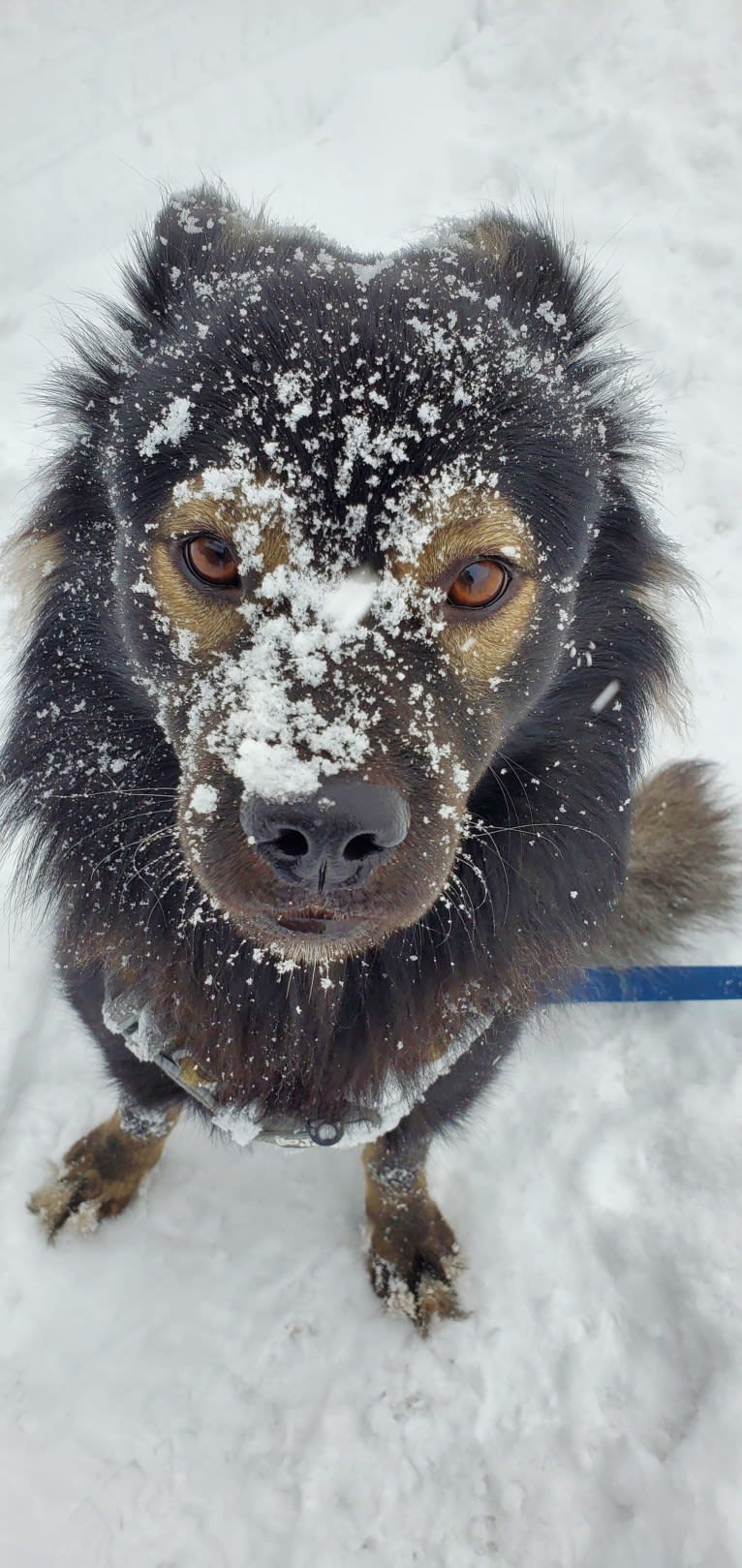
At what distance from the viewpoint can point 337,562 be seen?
1463mm

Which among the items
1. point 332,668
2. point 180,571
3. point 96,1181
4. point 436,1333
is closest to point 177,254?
point 180,571

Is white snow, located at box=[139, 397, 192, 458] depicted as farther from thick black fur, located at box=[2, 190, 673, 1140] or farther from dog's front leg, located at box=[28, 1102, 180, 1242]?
dog's front leg, located at box=[28, 1102, 180, 1242]

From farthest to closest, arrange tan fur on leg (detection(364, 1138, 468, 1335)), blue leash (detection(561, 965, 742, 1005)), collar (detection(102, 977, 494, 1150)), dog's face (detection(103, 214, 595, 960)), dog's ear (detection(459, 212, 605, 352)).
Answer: blue leash (detection(561, 965, 742, 1005)) → tan fur on leg (detection(364, 1138, 468, 1335)) → collar (detection(102, 977, 494, 1150)) → dog's ear (detection(459, 212, 605, 352)) → dog's face (detection(103, 214, 595, 960))

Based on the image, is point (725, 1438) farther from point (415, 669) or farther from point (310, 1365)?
point (415, 669)

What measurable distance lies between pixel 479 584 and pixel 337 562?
0.28 meters

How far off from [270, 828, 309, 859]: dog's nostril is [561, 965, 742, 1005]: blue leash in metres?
1.38

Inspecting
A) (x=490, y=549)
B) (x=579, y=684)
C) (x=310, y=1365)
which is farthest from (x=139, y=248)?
(x=310, y=1365)

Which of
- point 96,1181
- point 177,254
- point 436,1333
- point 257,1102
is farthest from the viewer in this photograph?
point 96,1181

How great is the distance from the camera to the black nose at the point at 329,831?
126cm

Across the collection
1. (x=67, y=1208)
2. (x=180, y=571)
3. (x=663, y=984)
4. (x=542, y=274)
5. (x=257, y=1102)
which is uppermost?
(x=542, y=274)

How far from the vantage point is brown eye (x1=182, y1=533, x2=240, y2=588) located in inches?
60.7

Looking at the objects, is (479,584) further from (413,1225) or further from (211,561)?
(413,1225)

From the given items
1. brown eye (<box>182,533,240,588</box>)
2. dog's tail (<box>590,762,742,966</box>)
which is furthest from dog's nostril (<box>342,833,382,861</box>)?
dog's tail (<box>590,762,742,966</box>)

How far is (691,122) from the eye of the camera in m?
4.63
